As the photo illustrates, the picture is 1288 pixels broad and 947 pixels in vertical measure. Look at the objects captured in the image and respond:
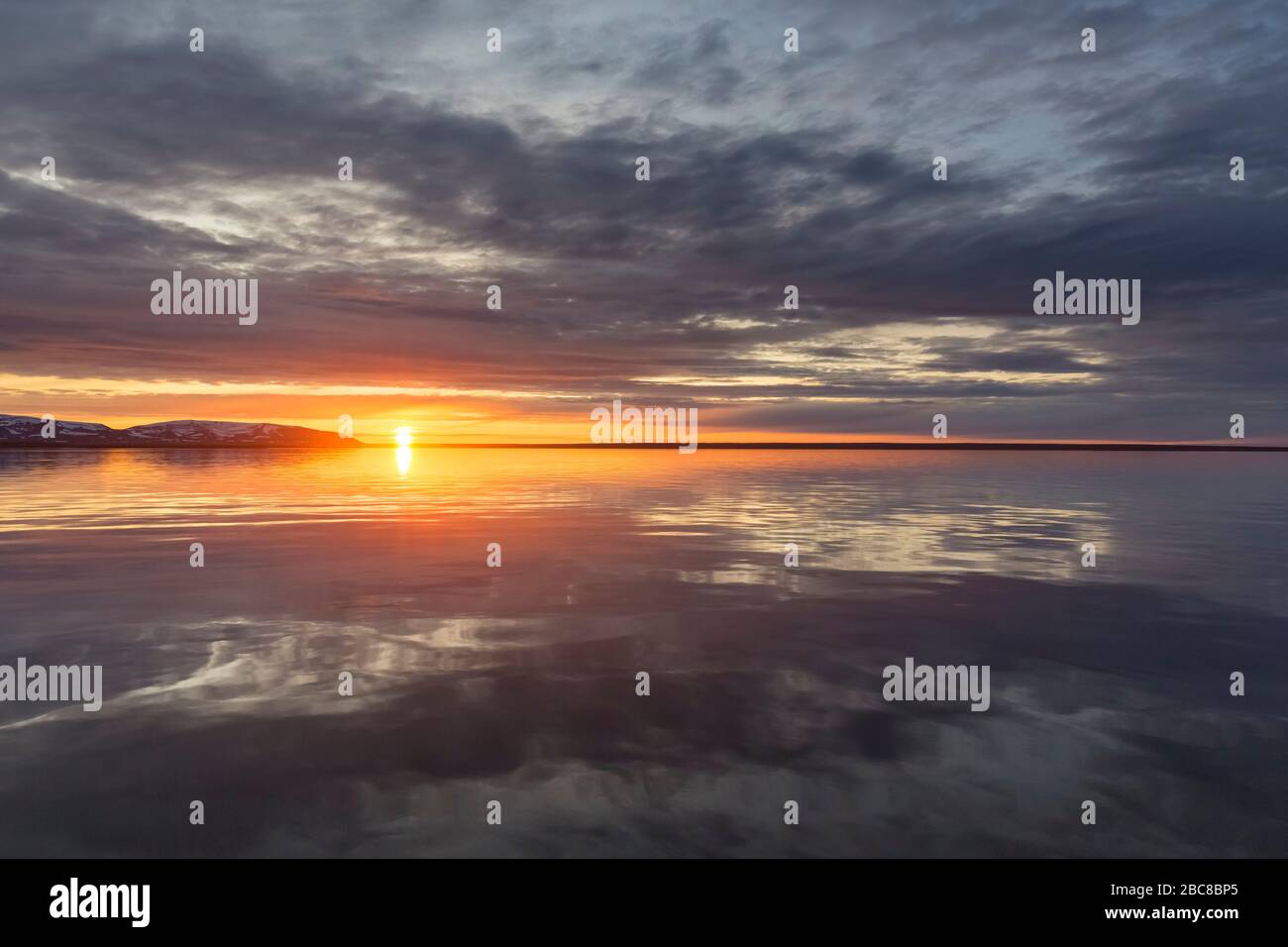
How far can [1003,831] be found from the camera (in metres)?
7.34

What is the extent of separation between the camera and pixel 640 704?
34.5 feet

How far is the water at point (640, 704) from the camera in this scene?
741 cm

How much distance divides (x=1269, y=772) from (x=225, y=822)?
10.5 meters

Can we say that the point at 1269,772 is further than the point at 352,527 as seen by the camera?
No

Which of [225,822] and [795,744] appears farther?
[795,744]

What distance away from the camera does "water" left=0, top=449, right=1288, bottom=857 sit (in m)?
7.41
